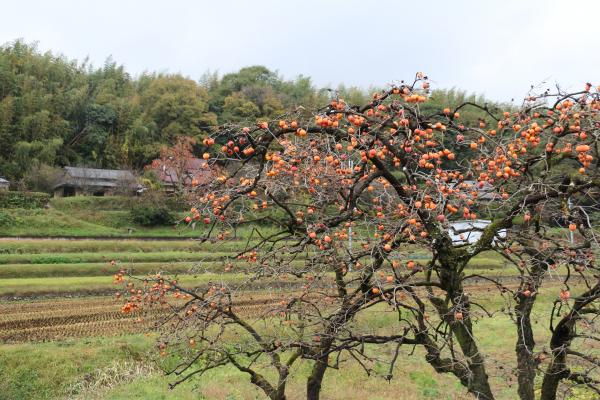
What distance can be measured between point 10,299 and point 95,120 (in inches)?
1465

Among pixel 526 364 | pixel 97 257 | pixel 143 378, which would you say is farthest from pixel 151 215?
pixel 526 364

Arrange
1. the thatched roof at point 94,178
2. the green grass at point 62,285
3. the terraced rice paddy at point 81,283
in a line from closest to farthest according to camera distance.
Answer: the terraced rice paddy at point 81,283
the green grass at point 62,285
the thatched roof at point 94,178

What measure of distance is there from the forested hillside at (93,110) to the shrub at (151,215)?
930cm

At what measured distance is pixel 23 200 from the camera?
36625 millimetres

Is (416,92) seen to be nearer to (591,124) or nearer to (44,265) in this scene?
(591,124)

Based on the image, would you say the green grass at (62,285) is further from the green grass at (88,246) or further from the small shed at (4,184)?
the small shed at (4,184)

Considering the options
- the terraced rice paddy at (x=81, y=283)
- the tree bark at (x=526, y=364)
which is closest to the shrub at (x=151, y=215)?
the terraced rice paddy at (x=81, y=283)

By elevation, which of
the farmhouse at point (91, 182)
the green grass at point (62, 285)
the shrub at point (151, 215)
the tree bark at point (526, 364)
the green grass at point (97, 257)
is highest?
the farmhouse at point (91, 182)

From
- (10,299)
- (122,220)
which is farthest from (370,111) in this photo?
(122,220)

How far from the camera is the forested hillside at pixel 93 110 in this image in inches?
1743

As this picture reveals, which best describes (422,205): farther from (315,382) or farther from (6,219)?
(6,219)

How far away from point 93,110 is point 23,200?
57.5ft

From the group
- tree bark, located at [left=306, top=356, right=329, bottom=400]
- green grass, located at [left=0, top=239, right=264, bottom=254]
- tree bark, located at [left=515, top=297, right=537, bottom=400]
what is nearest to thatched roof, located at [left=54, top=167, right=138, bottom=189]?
green grass, located at [left=0, top=239, right=264, bottom=254]

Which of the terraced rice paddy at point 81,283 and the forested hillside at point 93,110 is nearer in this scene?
the terraced rice paddy at point 81,283
